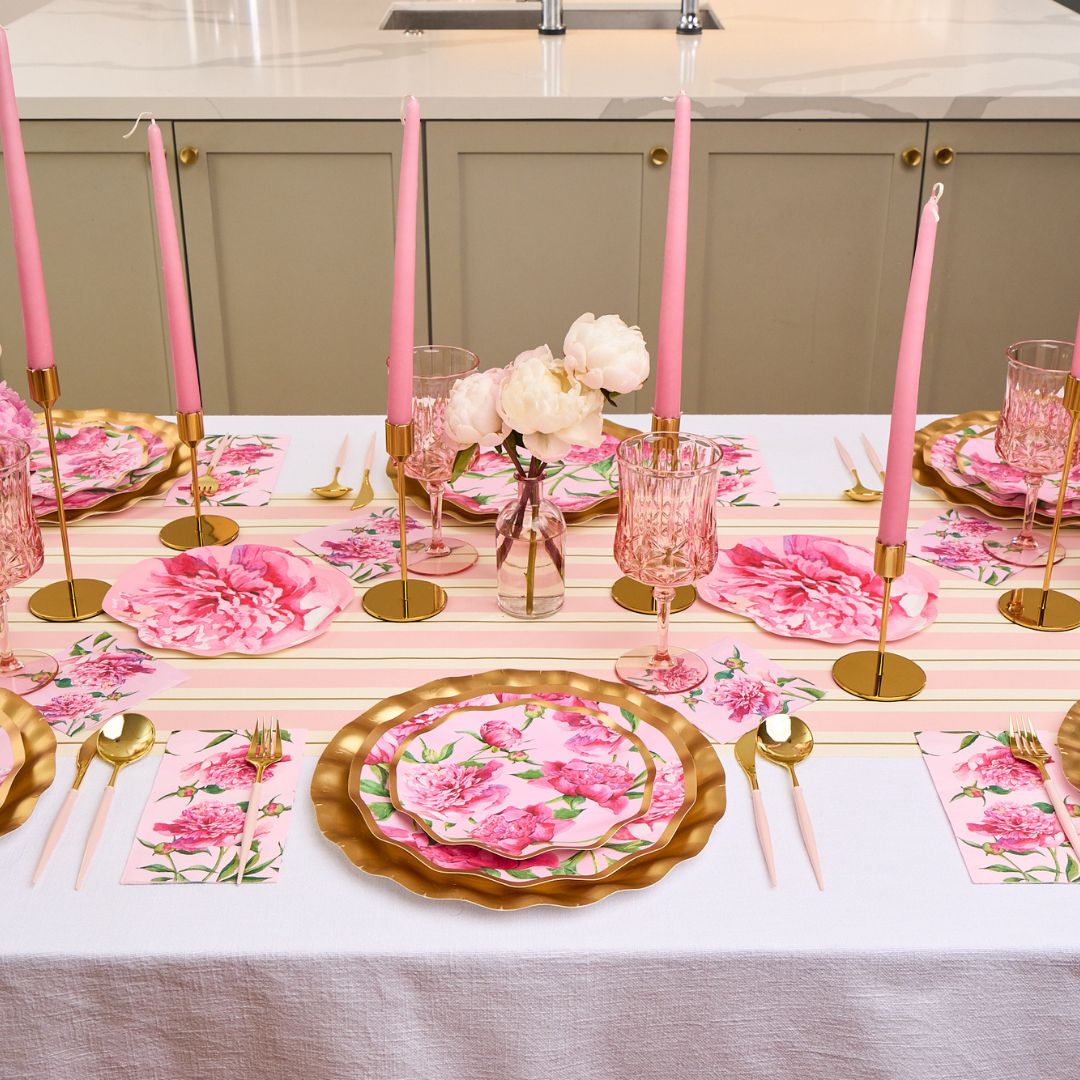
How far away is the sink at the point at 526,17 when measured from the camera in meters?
2.90

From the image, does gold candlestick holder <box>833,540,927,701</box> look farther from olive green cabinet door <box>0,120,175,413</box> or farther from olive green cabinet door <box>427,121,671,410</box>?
olive green cabinet door <box>0,120,175,413</box>

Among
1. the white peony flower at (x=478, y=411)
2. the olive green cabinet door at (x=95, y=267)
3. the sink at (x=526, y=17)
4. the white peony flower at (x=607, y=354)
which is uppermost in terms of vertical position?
the sink at (x=526, y=17)

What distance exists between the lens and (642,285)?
2.52 m

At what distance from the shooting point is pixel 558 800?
2.93 ft

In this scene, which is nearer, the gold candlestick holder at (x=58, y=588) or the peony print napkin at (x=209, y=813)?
the peony print napkin at (x=209, y=813)

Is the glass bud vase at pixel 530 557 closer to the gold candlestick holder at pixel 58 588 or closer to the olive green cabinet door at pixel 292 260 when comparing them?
the gold candlestick holder at pixel 58 588

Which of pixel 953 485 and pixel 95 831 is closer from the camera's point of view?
pixel 95 831

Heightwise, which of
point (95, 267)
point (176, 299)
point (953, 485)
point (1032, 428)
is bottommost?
point (95, 267)

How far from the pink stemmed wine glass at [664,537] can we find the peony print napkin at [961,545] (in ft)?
0.99

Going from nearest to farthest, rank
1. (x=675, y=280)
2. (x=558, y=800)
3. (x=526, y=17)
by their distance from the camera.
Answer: (x=558, y=800)
(x=675, y=280)
(x=526, y=17)

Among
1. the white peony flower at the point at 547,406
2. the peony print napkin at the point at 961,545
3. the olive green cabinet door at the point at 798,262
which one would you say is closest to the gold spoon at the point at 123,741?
the white peony flower at the point at 547,406

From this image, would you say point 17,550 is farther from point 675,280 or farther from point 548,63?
point 548,63

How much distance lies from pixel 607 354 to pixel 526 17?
7.01ft

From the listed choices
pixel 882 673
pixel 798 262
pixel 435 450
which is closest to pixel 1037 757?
pixel 882 673
